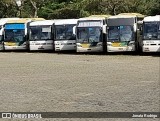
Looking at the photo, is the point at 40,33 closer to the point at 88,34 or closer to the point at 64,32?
the point at 64,32

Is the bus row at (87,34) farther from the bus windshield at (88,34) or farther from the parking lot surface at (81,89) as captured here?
the parking lot surface at (81,89)

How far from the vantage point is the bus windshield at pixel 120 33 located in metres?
29.1

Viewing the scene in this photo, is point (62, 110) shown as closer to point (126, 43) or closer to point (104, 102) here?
point (104, 102)

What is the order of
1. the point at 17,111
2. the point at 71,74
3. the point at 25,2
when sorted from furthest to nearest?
the point at 25,2 → the point at 71,74 → the point at 17,111

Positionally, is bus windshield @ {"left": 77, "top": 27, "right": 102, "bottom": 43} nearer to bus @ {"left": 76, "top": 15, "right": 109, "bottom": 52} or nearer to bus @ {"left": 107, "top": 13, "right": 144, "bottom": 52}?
bus @ {"left": 76, "top": 15, "right": 109, "bottom": 52}

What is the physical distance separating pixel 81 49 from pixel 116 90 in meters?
16.5

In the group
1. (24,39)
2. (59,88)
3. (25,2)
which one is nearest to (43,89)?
(59,88)

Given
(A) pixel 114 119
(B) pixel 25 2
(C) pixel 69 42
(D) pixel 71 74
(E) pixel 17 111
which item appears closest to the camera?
(A) pixel 114 119

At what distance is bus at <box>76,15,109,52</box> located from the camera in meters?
30.0

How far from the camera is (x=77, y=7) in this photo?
174ft

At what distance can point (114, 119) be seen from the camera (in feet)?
30.8

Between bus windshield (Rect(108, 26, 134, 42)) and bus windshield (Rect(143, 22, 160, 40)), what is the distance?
1.00 m

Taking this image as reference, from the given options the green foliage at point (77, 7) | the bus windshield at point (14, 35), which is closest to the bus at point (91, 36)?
the bus windshield at point (14, 35)

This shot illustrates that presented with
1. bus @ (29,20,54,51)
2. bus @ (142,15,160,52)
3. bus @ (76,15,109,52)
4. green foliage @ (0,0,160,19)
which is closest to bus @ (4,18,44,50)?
bus @ (29,20,54,51)
